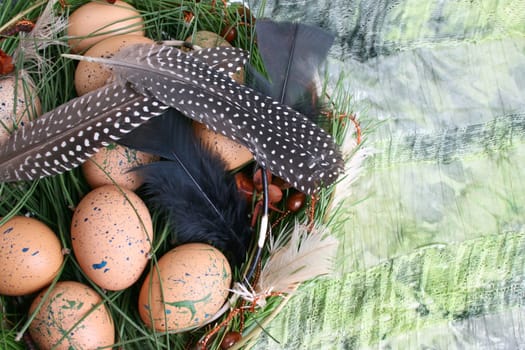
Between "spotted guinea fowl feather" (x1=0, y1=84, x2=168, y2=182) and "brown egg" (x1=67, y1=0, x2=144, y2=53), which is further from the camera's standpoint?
"brown egg" (x1=67, y1=0, x2=144, y2=53)

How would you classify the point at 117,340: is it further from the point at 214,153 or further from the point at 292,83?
the point at 292,83

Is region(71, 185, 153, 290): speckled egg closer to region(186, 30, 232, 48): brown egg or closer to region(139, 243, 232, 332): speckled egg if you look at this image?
region(139, 243, 232, 332): speckled egg

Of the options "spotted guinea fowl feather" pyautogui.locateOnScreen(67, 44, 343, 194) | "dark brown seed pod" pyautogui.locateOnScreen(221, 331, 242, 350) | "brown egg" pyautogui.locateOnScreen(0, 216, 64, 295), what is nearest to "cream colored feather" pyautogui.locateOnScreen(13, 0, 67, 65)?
"spotted guinea fowl feather" pyautogui.locateOnScreen(67, 44, 343, 194)

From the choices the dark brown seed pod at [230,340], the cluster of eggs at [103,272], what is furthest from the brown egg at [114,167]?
the dark brown seed pod at [230,340]

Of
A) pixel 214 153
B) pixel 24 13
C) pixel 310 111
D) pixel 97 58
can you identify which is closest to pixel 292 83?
pixel 310 111

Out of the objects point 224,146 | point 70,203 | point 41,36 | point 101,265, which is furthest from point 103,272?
point 41,36

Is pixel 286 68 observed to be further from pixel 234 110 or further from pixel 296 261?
pixel 296 261

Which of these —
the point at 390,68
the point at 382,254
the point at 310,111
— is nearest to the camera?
the point at 310,111
